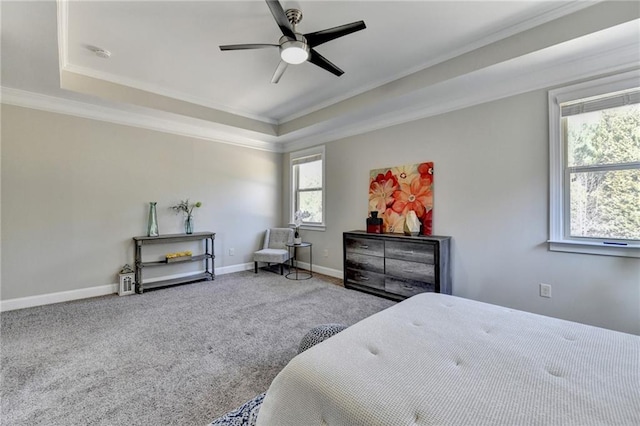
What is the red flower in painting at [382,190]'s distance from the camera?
4.01 meters

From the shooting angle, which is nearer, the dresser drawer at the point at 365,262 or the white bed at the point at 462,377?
the white bed at the point at 462,377

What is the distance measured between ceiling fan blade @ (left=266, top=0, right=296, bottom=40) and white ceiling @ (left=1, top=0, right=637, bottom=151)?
249mm

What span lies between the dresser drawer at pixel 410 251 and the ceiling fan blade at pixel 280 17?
8.54 ft

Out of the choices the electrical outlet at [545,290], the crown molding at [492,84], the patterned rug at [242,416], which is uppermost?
the crown molding at [492,84]

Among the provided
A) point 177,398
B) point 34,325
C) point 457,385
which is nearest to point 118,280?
point 34,325

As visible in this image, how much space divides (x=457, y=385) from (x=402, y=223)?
3.06 metres

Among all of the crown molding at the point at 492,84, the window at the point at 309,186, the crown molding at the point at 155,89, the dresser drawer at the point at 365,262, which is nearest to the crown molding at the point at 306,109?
the crown molding at the point at 155,89

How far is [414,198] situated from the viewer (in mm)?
3764

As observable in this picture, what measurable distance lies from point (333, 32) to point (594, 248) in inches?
120

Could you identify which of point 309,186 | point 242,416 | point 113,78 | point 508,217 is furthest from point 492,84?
point 113,78

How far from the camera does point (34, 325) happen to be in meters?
2.77

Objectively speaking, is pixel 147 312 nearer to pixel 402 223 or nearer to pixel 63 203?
pixel 63 203

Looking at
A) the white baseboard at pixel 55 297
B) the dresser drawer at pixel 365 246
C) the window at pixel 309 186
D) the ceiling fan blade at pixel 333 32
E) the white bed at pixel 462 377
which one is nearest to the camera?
the white bed at pixel 462 377

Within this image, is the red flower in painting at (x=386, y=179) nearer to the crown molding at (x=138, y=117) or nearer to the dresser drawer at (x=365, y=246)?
the dresser drawer at (x=365, y=246)
